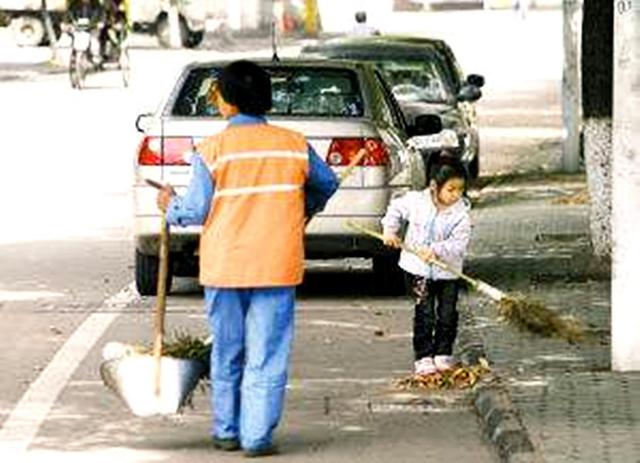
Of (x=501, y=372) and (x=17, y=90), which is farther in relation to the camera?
(x=17, y=90)

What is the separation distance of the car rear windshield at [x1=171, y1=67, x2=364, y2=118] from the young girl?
3664 mm

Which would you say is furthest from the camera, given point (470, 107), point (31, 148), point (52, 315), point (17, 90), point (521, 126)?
point (17, 90)

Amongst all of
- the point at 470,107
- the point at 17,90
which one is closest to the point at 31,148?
the point at 470,107

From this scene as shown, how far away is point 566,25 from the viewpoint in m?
25.8

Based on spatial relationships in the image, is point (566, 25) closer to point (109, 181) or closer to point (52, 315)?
point (109, 181)

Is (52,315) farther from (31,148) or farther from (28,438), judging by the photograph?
(31,148)

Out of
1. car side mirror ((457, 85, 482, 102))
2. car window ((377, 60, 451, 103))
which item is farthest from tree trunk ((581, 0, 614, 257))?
car window ((377, 60, 451, 103))

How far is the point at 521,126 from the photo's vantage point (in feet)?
115

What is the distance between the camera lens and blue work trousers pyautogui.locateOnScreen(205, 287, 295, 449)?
9.82 meters

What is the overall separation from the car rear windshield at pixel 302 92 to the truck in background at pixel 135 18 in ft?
125

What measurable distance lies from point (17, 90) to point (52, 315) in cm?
2808

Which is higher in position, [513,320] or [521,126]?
[513,320]

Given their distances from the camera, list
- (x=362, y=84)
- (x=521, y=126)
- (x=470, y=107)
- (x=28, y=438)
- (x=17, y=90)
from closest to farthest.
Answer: (x=28, y=438)
(x=362, y=84)
(x=470, y=107)
(x=521, y=126)
(x=17, y=90)

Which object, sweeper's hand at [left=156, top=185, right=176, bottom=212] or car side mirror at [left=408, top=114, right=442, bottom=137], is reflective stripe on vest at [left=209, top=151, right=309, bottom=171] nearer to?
sweeper's hand at [left=156, top=185, right=176, bottom=212]
